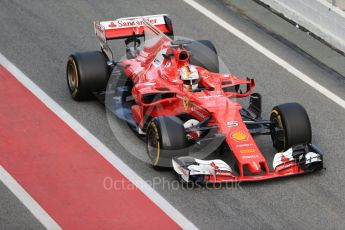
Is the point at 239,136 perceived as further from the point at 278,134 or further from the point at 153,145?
the point at 153,145

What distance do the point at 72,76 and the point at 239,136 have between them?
11.7ft

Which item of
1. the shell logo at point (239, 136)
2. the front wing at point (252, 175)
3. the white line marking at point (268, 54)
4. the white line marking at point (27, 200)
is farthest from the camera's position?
the white line marking at point (268, 54)

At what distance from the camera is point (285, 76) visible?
16469mm

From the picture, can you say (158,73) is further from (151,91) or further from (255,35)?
(255,35)

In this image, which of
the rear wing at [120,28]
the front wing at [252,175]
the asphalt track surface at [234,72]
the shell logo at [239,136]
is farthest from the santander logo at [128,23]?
the front wing at [252,175]

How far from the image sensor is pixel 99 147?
13.7 metres

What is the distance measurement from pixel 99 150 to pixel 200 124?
158cm

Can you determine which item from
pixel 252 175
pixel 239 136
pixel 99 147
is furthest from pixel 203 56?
pixel 252 175

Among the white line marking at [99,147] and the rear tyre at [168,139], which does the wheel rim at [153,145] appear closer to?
the rear tyre at [168,139]

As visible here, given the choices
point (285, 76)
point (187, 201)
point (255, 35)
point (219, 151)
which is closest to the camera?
point (187, 201)

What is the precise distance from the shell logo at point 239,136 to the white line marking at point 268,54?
3.28 m

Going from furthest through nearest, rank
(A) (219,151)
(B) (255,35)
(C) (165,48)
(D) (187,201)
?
(B) (255,35)
(C) (165,48)
(A) (219,151)
(D) (187,201)

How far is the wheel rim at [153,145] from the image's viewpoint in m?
12.7

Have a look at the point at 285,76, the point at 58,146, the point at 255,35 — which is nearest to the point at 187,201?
the point at 58,146
